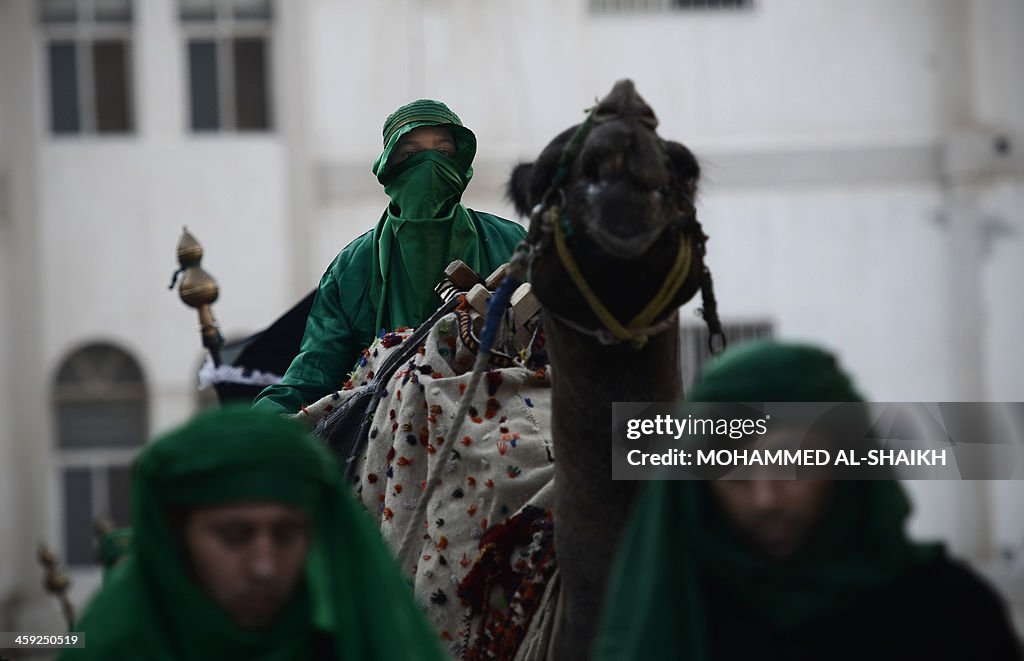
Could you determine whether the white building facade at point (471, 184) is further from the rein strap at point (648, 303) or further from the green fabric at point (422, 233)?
the rein strap at point (648, 303)

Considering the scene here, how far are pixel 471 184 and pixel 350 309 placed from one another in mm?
9501

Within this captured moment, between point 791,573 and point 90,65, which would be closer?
point 791,573

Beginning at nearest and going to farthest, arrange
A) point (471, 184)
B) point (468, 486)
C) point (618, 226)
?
1. point (618, 226)
2. point (468, 486)
3. point (471, 184)

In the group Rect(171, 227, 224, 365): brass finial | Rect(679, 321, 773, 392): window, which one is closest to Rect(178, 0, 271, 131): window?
Rect(679, 321, 773, 392): window

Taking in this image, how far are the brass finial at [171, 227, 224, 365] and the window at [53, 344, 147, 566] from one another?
353 inches

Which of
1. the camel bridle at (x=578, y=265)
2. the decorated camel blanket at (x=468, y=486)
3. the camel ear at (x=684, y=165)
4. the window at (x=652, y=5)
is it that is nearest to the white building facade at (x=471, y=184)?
the window at (x=652, y=5)

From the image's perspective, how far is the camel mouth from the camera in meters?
3.69

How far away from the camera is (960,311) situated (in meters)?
15.7

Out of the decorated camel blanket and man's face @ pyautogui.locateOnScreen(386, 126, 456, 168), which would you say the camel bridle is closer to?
the decorated camel blanket

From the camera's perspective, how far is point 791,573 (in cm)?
267

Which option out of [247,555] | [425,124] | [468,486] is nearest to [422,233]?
[425,124]

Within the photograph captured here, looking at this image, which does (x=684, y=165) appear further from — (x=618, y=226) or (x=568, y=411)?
(x=568, y=411)

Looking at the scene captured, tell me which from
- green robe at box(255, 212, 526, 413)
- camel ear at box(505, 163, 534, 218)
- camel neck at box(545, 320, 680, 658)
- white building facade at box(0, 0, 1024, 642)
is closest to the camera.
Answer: camel neck at box(545, 320, 680, 658)

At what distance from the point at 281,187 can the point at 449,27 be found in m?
2.19
